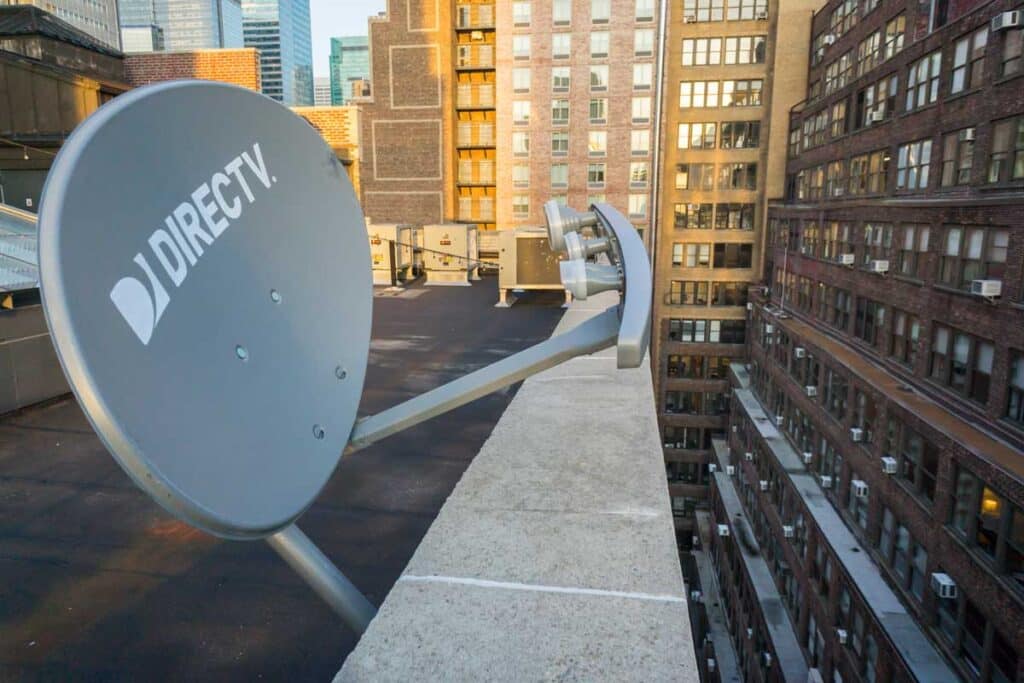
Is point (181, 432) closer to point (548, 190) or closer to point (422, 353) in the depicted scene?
point (422, 353)

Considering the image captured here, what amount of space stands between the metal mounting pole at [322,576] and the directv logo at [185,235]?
1.06m

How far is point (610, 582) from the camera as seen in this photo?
2.82m

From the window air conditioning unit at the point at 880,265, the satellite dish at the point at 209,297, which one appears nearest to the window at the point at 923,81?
the window air conditioning unit at the point at 880,265

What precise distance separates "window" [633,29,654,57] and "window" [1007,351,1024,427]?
40133mm

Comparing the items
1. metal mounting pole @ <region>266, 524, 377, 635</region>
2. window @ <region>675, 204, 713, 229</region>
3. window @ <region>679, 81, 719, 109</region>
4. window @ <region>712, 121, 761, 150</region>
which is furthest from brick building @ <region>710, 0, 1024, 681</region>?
metal mounting pole @ <region>266, 524, 377, 635</region>

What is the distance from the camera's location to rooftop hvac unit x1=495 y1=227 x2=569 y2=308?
18.0 metres

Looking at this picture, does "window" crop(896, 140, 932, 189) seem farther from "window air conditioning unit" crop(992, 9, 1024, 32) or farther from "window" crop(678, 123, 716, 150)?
"window" crop(678, 123, 716, 150)

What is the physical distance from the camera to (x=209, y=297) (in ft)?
7.25

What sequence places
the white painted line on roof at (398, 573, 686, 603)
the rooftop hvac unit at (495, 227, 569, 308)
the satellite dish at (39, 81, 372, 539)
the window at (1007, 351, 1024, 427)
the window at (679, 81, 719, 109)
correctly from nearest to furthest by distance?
the satellite dish at (39, 81, 372, 539) < the white painted line on roof at (398, 573, 686, 603) < the rooftop hvac unit at (495, 227, 569, 308) < the window at (1007, 351, 1024, 427) < the window at (679, 81, 719, 109)

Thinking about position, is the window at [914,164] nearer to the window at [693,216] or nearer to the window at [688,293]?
the window at [693,216]

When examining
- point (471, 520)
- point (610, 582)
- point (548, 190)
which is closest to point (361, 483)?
point (471, 520)

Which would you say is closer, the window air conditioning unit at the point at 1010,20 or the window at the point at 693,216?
the window air conditioning unit at the point at 1010,20

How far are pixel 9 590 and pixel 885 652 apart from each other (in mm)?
27956

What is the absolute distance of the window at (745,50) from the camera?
5916cm
